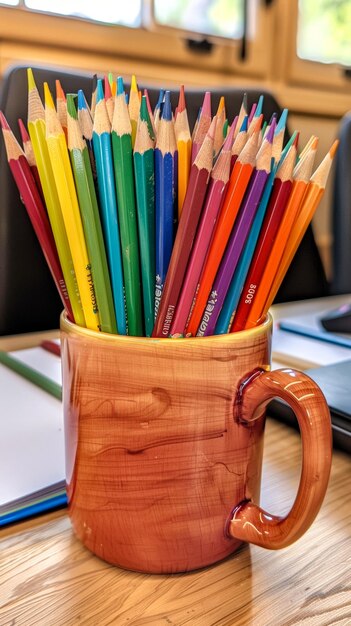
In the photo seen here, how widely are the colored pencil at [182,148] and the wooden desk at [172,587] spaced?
0.56 ft

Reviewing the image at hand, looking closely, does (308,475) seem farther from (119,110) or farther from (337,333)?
(337,333)

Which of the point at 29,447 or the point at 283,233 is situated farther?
the point at 29,447

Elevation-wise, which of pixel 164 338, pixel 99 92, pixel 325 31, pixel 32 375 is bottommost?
pixel 32 375

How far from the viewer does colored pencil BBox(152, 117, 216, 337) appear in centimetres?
24

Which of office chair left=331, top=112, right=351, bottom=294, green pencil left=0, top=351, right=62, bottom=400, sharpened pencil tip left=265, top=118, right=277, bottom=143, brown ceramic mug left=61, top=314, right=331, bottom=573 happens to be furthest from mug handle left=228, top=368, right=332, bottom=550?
office chair left=331, top=112, right=351, bottom=294

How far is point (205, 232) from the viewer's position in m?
0.25

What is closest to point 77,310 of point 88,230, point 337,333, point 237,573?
point 88,230

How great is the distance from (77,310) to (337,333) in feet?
1.53

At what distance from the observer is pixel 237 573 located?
0.87ft

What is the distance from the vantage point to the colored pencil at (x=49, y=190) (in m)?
0.25

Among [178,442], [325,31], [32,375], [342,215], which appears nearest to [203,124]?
[178,442]

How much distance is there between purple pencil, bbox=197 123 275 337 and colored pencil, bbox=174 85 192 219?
0.09ft

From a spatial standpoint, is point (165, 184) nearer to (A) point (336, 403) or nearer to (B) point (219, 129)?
(B) point (219, 129)

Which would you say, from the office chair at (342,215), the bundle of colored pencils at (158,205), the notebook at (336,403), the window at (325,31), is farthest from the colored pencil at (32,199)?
the window at (325,31)
